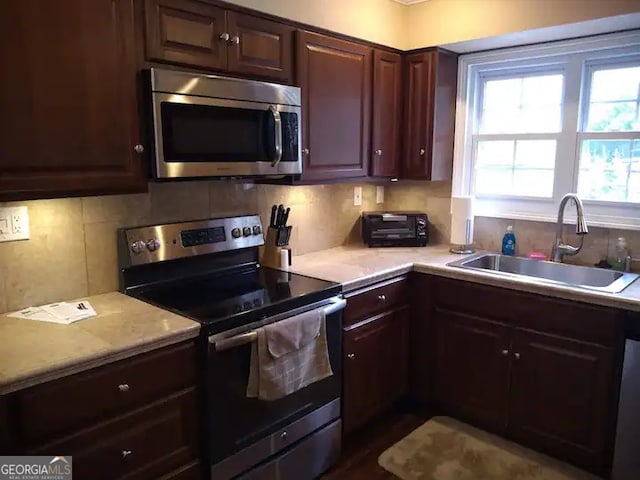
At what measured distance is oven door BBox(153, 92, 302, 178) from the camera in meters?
1.87

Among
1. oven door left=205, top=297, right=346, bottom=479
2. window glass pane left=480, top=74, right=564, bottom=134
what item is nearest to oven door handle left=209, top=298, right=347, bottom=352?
oven door left=205, top=297, right=346, bottom=479

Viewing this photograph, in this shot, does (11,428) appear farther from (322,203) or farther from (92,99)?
(322,203)

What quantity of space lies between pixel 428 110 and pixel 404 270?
99cm

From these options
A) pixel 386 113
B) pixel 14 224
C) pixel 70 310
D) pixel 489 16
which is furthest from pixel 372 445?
pixel 489 16

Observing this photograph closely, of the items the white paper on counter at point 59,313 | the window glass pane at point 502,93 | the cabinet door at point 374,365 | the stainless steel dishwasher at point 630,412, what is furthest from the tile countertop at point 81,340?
the window glass pane at point 502,93

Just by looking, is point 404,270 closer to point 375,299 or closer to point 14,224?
point 375,299

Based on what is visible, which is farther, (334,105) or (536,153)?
(536,153)

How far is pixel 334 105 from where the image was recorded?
2.55m

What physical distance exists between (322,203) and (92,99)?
5.08 feet

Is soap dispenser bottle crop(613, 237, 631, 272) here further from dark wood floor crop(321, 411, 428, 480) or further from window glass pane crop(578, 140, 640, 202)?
dark wood floor crop(321, 411, 428, 480)

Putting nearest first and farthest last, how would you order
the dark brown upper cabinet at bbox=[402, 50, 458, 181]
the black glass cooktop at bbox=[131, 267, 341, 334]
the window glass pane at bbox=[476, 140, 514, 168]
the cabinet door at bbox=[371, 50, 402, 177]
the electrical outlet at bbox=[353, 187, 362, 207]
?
the black glass cooktop at bbox=[131, 267, 341, 334] < the cabinet door at bbox=[371, 50, 402, 177] < the dark brown upper cabinet at bbox=[402, 50, 458, 181] < the window glass pane at bbox=[476, 140, 514, 168] < the electrical outlet at bbox=[353, 187, 362, 207]

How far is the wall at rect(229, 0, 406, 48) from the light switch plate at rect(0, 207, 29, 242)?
1.18m

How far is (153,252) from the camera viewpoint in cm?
215

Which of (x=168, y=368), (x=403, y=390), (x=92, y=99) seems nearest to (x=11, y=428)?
(x=168, y=368)
